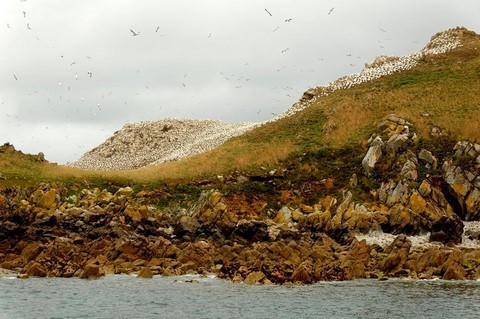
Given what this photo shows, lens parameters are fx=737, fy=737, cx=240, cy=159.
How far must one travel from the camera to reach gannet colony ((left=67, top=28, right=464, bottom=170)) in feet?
397

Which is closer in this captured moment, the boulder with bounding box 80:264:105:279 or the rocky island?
the boulder with bounding box 80:264:105:279

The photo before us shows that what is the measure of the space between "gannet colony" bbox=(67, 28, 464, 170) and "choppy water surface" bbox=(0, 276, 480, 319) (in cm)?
6769

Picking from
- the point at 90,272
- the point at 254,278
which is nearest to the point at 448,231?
the point at 254,278

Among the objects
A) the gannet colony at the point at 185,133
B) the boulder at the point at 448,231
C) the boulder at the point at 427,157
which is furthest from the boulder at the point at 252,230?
the gannet colony at the point at 185,133

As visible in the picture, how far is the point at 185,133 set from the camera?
15038 centimetres

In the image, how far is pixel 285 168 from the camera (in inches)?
3489

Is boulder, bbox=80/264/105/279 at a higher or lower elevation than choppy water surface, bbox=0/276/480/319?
higher

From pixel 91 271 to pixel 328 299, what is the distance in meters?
18.2

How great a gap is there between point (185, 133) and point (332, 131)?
5836 centimetres

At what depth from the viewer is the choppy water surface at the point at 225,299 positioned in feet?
132

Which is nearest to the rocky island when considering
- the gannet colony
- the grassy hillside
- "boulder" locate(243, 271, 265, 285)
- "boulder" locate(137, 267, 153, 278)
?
"boulder" locate(243, 271, 265, 285)

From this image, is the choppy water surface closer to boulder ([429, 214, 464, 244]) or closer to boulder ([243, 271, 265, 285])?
boulder ([243, 271, 265, 285])

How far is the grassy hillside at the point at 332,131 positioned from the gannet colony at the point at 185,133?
618 cm

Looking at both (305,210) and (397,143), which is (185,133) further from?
(305,210)
